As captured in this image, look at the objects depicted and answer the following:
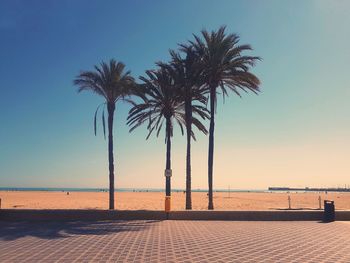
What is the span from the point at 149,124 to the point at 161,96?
98.7 inches

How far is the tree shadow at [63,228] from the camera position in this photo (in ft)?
42.1

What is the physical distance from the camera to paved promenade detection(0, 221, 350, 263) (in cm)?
916

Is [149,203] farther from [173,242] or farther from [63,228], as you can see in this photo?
[173,242]

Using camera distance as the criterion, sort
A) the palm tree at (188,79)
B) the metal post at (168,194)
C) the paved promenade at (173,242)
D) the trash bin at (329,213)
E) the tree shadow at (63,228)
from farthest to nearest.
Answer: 1. the palm tree at (188,79)
2. the metal post at (168,194)
3. the trash bin at (329,213)
4. the tree shadow at (63,228)
5. the paved promenade at (173,242)

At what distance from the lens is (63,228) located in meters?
14.5

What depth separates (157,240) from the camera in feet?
38.5

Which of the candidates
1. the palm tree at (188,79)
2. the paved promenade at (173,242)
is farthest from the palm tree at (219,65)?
the paved promenade at (173,242)

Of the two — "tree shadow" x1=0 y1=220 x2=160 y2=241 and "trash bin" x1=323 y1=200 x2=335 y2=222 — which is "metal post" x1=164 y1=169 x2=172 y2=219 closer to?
"tree shadow" x1=0 y1=220 x2=160 y2=241

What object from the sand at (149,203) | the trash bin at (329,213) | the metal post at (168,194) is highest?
the metal post at (168,194)

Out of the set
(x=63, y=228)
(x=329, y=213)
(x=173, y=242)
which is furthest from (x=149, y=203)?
(x=173, y=242)

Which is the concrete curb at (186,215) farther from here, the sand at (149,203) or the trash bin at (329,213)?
the sand at (149,203)

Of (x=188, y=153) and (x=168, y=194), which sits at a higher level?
(x=188, y=153)

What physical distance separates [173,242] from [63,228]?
4968 millimetres

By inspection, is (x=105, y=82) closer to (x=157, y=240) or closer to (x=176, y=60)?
(x=176, y=60)
